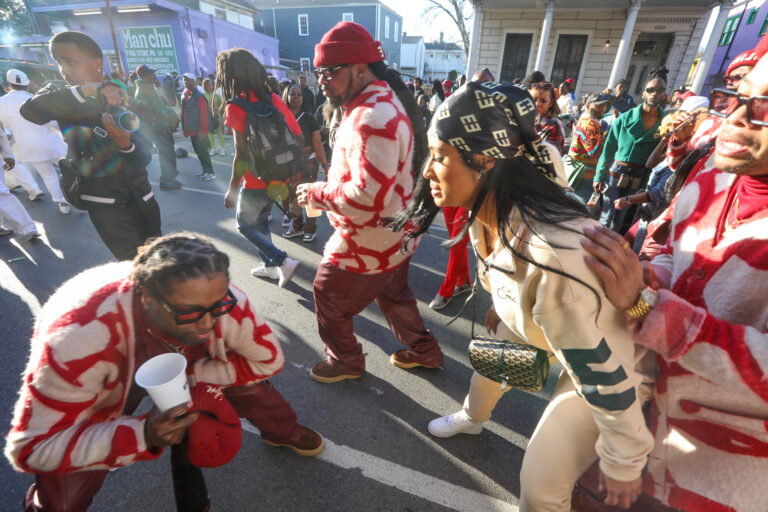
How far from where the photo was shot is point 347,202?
1975mm

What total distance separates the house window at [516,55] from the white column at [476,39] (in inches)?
44.2

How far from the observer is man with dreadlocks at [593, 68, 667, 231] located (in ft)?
14.1

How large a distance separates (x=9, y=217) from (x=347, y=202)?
5.21 m

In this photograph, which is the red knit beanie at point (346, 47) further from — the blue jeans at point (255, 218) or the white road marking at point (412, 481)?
the white road marking at point (412, 481)

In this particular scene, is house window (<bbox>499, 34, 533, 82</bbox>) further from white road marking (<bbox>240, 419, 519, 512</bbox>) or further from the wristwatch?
the wristwatch

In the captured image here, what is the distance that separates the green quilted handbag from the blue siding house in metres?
32.4

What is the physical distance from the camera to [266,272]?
4.11 metres

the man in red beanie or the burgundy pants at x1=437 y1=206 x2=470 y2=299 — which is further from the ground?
the man in red beanie

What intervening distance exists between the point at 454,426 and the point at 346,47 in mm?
2333

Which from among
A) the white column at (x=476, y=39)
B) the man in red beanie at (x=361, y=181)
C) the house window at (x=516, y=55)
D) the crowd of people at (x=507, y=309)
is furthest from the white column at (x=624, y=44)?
the man in red beanie at (x=361, y=181)

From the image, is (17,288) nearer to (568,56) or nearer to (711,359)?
(711,359)

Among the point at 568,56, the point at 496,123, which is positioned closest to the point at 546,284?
the point at 496,123

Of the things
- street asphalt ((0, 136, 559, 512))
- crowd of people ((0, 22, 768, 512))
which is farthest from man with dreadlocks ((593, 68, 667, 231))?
street asphalt ((0, 136, 559, 512))

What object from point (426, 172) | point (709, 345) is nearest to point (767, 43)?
point (709, 345)
